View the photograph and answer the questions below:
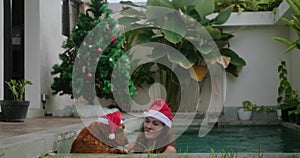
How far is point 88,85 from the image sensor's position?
725cm

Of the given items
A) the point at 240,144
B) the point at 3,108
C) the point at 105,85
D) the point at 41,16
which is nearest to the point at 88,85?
the point at 105,85

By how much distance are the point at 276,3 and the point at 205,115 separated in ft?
10.2

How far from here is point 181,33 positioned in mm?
9102

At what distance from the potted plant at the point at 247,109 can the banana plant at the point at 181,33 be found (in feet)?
2.38

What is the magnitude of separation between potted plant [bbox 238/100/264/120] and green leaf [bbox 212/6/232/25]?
6.13 ft

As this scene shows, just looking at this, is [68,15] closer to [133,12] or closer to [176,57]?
[133,12]

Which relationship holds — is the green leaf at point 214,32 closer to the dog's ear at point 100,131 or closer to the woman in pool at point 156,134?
the woman in pool at point 156,134

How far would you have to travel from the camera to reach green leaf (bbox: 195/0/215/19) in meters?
9.02

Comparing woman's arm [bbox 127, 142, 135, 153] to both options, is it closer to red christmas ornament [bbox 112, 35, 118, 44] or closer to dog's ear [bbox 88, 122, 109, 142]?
dog's ear [bbox 88, 122, 109, 142]

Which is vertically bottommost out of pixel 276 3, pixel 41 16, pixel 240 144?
pixel 240 144

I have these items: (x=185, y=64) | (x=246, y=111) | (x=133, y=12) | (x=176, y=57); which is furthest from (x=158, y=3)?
(x=246, y=111)

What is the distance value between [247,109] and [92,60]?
3963 mm

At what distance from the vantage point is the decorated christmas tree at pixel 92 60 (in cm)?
720

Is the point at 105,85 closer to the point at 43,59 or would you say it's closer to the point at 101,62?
the point at 101,62
